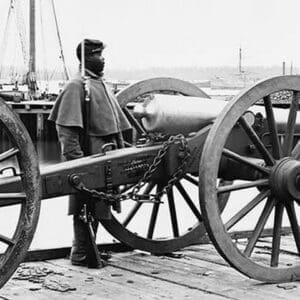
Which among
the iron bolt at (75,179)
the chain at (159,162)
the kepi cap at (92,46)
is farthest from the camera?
the kepi cap at (92,46)

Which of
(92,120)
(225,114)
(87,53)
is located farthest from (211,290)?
(87,53)

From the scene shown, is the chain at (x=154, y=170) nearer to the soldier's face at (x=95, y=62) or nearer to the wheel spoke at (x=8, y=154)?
the soldier's face at (x=95, y=62)

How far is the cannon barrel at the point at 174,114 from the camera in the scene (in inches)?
255

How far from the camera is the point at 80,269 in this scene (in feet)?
21.6

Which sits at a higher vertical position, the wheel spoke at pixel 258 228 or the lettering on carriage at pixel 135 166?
the lettering on carriage at pixel 135 166

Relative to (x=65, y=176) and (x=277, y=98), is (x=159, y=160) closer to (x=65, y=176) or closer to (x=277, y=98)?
(x=65, y=176)

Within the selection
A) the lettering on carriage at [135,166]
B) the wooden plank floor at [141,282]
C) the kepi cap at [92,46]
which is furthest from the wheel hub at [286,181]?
the kepi cap at [92,46]

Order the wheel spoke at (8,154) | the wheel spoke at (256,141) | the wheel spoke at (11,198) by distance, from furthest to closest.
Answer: the wheel spoke at (256,141) < the wheel spoke at (11,198) < the wheel spoke at (8,154)

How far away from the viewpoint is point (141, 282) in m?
6.20

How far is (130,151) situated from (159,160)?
0.76 ft

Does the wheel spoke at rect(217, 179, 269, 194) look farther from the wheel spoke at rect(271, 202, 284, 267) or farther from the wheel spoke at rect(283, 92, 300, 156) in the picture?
the wheel spoke at rect(283, 92, 300, 156)

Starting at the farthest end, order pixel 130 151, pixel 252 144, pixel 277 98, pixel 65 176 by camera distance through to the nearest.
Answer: pixel 277 98 < pixel 252 144 < pixel 130 151 < pixel 65 176

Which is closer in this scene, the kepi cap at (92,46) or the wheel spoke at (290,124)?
the wheel spoke at (290,124)

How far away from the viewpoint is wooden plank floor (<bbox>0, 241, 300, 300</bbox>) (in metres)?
5.76
